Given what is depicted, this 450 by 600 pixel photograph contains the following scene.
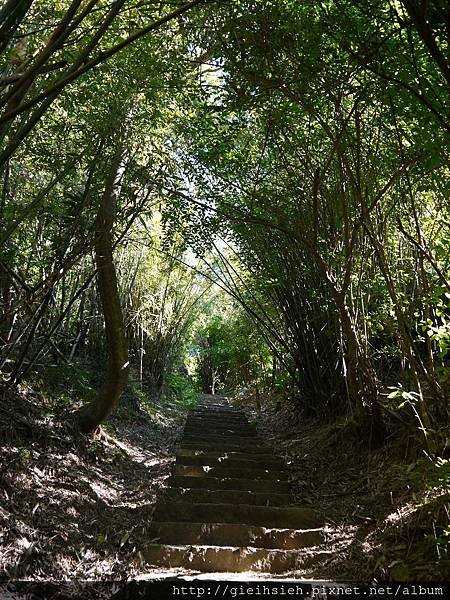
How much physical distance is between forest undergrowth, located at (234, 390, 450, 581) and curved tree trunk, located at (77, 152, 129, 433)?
1.60 meters

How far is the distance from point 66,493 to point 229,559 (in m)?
1.08

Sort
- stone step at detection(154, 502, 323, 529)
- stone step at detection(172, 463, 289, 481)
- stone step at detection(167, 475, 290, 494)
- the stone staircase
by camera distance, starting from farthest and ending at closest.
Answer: stone step at detection(172, 463, 289, 481) → stone step at detection(167, 475, 290, 494) → stone step at detection(154, 502, 323, 529) → the stone staircase

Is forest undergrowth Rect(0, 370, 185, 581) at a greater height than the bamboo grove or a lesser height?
lesser

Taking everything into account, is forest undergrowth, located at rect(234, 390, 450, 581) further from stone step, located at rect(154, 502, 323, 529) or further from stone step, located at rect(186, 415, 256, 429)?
stone step, located at rect(186, 415, 256, 429)

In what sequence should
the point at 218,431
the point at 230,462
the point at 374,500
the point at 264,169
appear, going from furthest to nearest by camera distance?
the point at 218,431 → the point at 264,169 → the point at 230,462 → the point at 374,500

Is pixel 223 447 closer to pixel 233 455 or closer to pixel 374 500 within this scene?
pixel 233 455

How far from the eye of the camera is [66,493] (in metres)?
2.90

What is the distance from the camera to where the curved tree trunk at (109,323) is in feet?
12.9

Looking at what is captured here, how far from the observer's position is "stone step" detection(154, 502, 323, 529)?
291 centimetres

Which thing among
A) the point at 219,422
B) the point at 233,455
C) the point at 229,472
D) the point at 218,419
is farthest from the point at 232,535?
the point at 218,419

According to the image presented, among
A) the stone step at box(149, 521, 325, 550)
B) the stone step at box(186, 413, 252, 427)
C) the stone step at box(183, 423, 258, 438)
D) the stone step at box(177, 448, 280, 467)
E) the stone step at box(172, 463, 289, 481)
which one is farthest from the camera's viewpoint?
the stone step at box(186, 413, 252, 427)

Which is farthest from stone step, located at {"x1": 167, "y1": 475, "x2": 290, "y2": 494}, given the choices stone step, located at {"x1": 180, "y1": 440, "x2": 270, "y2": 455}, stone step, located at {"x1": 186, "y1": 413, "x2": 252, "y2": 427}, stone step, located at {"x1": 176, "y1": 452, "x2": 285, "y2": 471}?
stone step, located at {"x1": 186, "y1": 413, "x2": 252, "y2": 427}

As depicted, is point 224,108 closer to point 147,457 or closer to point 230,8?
point 230,8

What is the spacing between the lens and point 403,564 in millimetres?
2064
